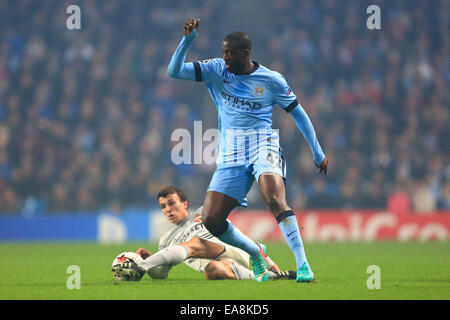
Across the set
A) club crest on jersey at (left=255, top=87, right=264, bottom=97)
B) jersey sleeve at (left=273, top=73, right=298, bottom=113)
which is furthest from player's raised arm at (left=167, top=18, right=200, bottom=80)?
jersey sleeve at (left=273, top=73, right=298, bottom=113)

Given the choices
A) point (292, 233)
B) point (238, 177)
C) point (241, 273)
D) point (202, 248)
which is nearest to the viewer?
point (292, 233)

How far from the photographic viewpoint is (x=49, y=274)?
814 centimetres

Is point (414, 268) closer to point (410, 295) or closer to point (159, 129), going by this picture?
point (410, 295)

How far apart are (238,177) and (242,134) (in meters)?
0.40

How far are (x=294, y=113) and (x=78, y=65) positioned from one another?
45.8 ft

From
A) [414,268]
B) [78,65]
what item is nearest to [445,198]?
[414,268]

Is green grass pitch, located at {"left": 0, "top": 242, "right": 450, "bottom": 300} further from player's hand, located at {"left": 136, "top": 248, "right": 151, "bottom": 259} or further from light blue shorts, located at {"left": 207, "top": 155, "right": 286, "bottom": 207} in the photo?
light blue shorts, located at {"left": 207, "top": 155, "right": 286, "bottom": 207}

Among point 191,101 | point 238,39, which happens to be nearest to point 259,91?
point 238,39

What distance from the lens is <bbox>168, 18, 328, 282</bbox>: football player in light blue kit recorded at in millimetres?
6512

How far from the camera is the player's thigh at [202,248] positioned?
699cm

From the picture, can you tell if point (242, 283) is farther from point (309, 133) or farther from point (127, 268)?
point (309, 133)

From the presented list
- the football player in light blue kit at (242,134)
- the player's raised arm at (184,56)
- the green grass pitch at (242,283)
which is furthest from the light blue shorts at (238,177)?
the player's raised arm at (184,56)

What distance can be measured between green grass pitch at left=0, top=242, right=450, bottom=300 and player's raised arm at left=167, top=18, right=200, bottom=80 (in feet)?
6.30

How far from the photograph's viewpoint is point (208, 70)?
6.82 meters
